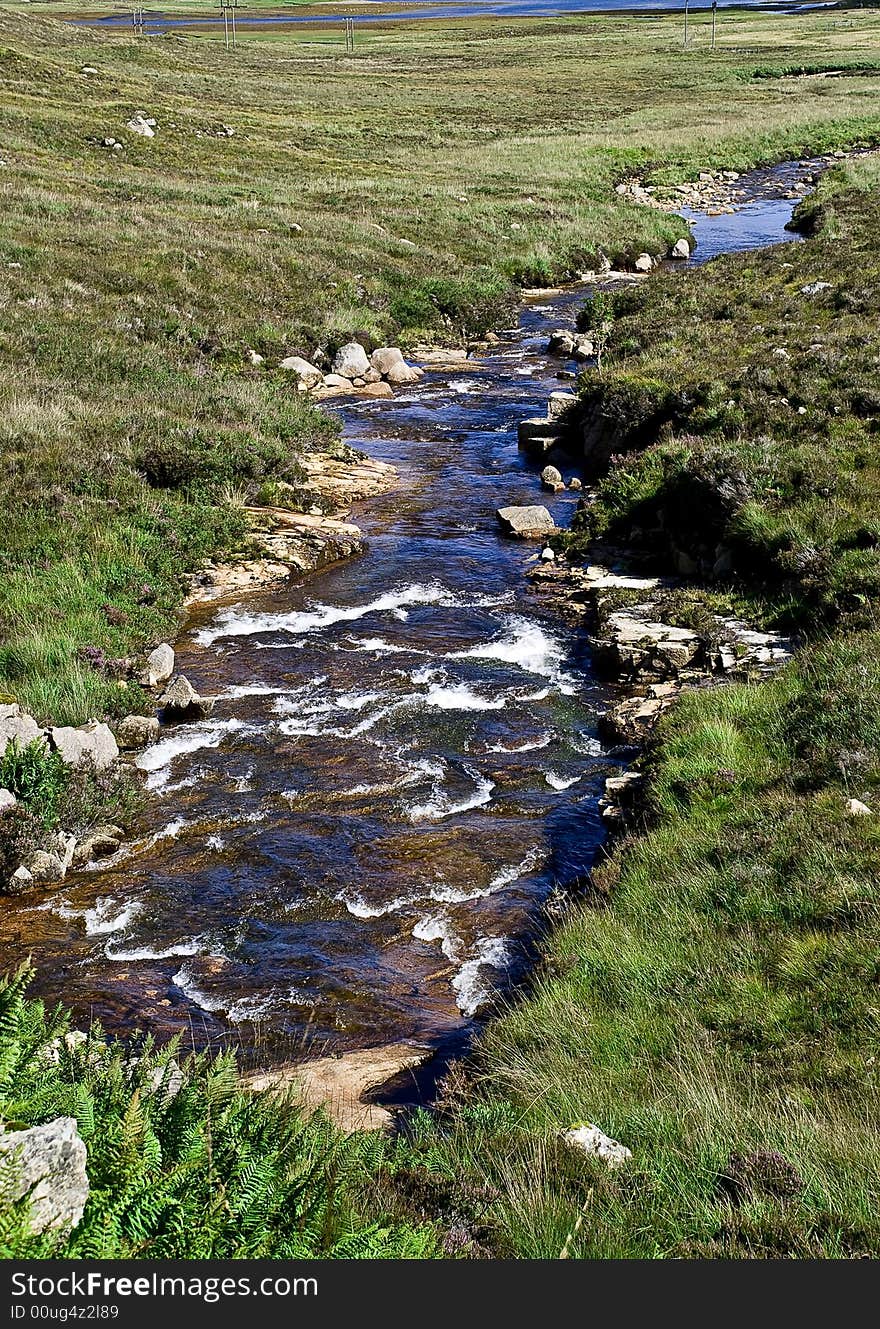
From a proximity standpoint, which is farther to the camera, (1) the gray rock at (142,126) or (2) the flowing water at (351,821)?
(1) the gray rock at (142,126)

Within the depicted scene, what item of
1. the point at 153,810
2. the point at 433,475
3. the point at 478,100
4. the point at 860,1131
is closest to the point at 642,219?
the point at 433,475

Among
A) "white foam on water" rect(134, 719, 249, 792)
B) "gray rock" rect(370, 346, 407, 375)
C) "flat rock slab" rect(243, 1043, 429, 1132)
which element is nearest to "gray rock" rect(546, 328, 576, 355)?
"gray rock" rect(370, 346, 407, 375)

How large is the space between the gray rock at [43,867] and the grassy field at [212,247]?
2.46 metres

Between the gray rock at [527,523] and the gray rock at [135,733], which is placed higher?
the gray rock at [527,523]

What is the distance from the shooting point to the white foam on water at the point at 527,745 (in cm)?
1238

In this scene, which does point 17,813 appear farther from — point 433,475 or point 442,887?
point 433,475

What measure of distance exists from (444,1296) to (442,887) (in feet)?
19.9

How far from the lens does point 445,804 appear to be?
1130cm

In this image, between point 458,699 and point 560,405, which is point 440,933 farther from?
point 560,405

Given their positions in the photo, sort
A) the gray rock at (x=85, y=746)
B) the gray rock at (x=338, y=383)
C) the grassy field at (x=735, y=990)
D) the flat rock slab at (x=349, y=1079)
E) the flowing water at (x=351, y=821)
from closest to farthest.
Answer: the grassy field at (x=735, y=990) → the flat rock slab at (x=349, y=1079) → the flowing water at (x=351, y=821) → the gray rock at (x=85, y=746) → the gray rock at (x=338, y=383)

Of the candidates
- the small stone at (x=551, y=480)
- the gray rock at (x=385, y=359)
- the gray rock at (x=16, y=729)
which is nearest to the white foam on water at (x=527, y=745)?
the gray rock at (x=16, y=729)

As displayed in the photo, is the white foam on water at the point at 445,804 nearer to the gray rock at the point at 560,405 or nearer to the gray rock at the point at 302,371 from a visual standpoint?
the gray rock at the point at 560,405

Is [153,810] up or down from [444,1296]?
down

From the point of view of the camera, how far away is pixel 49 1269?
3.78 metres
